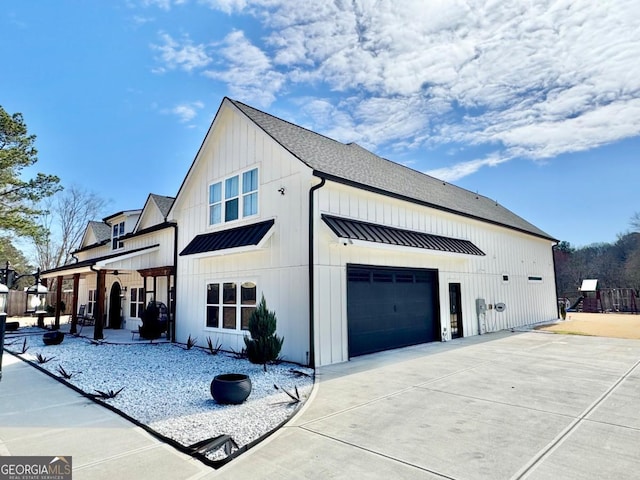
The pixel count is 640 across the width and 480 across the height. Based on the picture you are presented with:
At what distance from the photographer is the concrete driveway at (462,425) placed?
3.73 meters

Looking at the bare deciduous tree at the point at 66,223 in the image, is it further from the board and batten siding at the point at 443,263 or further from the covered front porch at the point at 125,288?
the board and batten siding at the point at 443,263

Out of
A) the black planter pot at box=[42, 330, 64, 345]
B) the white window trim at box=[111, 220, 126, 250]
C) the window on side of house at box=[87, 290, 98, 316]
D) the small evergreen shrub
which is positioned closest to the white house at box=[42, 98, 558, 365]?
the small evergreen shrub

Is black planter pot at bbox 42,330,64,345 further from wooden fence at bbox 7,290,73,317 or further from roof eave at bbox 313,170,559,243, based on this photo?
wooden fence at bbox 7,290,73,317

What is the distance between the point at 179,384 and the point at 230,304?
13.8ft

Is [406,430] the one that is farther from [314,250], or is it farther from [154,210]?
[154,210]

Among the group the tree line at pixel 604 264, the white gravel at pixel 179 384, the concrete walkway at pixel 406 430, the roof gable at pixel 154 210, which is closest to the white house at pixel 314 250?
the white gravel at pixel 179 384

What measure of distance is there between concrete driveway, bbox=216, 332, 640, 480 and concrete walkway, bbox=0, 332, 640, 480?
2cm

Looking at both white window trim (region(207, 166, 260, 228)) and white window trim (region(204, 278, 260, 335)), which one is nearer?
white window trim (region(204, 278, 260, 335))

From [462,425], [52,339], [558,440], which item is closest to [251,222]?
[462,425]

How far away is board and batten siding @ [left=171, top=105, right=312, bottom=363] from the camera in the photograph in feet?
31.0

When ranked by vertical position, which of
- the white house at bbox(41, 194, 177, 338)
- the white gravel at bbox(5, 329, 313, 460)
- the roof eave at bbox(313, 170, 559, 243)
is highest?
the roof eave at bbox(313, 170, 559, 243)

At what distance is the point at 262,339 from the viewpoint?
8.73 m

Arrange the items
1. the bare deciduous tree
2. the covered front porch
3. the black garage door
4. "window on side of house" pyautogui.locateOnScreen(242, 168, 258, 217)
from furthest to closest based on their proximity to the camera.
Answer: the bare deciduous tree
the covered front porch
"window on side of house" pyautogui.locateOnScreen(242, 168, 258, 217)
the black garage door

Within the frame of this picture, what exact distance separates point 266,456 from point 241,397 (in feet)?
6.81
